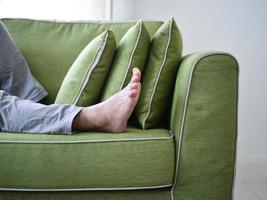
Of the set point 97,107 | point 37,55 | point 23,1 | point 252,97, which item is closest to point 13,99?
point 97,107

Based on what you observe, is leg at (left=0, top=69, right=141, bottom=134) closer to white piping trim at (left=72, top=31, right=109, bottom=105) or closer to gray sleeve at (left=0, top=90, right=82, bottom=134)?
gray sleeve at (left=0, top=90, right=82, bottom=134)

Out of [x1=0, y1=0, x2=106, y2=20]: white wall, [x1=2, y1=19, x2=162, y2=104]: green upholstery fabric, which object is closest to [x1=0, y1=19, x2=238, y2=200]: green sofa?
[x1=2, y1=19, x2=162, y2=104]: green upholstery fabric

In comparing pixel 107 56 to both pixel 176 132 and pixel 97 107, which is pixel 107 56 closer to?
pixel 97 107

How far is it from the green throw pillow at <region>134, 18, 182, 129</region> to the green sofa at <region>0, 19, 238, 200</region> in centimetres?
11

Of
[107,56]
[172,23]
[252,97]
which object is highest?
[172,23]

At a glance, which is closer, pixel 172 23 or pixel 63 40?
pixel 172 23

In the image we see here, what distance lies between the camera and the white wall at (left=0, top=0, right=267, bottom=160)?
191cm

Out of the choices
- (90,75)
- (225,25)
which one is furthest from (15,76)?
(225,25)

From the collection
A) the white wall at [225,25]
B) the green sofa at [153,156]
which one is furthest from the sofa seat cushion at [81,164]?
the white wall at [225,25]

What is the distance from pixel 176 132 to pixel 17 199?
1.66 ft

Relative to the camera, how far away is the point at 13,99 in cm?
108

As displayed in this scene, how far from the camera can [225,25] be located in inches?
75.4

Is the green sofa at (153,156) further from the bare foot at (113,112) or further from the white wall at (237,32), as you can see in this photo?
the white wall at (237,32)

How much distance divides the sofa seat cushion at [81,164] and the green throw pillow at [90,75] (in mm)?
255
